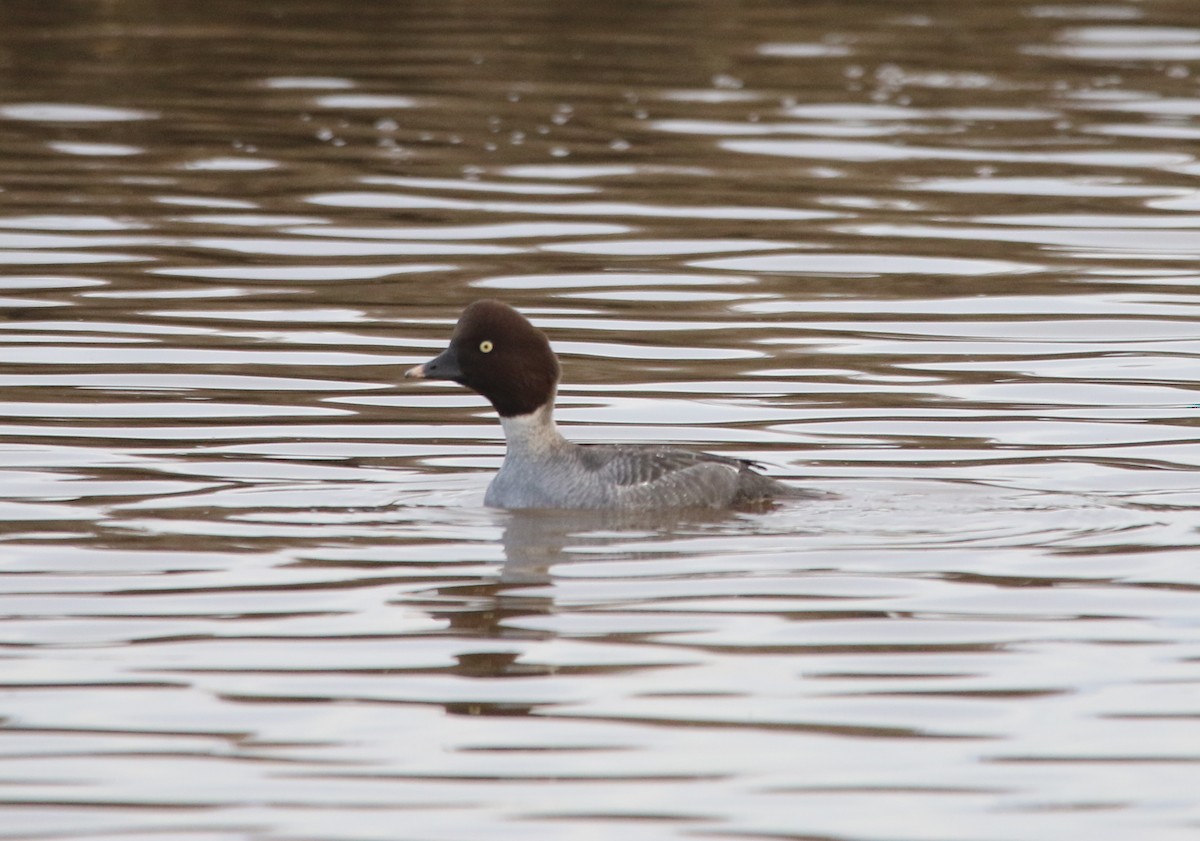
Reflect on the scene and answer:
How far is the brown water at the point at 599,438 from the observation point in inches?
295

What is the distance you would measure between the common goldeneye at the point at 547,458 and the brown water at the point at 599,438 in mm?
161

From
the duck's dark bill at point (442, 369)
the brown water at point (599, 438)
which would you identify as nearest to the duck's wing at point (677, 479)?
the brown water at point (599, 438)

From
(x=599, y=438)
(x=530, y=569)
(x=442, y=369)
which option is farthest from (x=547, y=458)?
(x=599, y=438)

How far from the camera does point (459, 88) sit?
77.8 ft

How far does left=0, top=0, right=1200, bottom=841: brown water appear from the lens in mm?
7484

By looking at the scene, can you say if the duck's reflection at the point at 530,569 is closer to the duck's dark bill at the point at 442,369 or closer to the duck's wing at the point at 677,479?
the duck's wing at the point at 677,479

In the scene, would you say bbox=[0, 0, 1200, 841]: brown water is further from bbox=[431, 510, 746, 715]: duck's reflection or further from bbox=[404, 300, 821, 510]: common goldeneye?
bbox=[404, 300, 821, 510]: common goldeneye

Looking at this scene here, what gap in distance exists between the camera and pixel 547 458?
11055 mm

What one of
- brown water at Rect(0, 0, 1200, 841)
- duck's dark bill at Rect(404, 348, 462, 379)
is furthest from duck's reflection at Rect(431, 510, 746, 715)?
duck's dark bill at Rect(404, 348, 462, 379)

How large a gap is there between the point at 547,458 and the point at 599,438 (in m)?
1.71

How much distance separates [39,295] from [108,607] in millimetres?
7083

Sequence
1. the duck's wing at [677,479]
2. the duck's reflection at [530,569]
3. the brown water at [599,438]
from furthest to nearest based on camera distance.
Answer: the duck's wing at [677,479] → the duck's reflection at [530,569] → the brown water at [599,438]

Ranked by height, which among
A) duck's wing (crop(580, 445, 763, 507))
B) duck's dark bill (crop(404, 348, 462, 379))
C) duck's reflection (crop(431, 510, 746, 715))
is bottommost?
duck's reflection (crop(431, 510, 746, 715))

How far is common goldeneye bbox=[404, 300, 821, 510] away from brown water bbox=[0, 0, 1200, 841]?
161 millimetres
